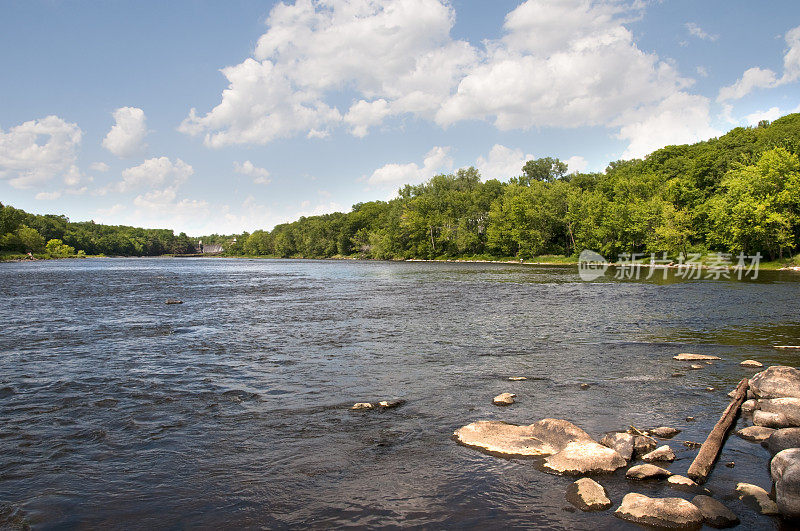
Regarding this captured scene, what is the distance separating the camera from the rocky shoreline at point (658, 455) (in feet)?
24.0

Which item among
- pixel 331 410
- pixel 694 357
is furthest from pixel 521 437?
pixel 694 357

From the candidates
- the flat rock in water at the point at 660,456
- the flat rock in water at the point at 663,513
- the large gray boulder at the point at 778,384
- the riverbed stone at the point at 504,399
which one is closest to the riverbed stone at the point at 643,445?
the flat rock in water at the point at 660,456

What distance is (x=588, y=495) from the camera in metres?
7.97

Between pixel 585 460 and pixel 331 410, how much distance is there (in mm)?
6752

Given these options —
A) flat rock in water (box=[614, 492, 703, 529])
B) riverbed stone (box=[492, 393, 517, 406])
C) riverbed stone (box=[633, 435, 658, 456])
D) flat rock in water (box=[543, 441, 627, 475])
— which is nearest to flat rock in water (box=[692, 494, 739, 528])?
flat rock in water (box=[614, 492, 703, 529])

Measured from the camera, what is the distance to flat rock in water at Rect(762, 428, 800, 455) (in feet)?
30.9

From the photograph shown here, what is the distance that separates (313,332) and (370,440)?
1484 centimetres

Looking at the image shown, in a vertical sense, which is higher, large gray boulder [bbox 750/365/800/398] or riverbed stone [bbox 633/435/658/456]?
large gray boulder [bbox 750/365/800/398]

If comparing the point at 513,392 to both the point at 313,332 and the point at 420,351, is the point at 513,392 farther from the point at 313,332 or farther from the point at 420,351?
the point at 313,332

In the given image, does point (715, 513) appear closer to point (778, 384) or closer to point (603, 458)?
point (603, 458)

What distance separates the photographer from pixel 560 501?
26.2 ft

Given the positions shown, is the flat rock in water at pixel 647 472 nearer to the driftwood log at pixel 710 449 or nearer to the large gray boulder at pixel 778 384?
the driftwood log at pixel 710 449

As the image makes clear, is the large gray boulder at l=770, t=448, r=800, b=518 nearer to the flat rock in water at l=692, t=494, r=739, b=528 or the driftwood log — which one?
the flat rock in water at l=692, t=494, r=739, b=528

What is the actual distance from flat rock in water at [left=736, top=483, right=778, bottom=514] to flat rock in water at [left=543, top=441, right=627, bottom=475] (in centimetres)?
190
